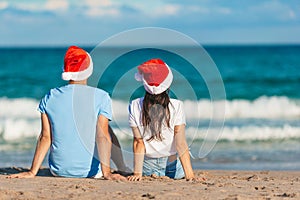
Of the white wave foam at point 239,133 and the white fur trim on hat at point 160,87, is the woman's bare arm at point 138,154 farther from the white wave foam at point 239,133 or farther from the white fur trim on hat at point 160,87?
the white wave foam at point 239,133

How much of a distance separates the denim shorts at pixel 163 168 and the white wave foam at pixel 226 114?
5.22m

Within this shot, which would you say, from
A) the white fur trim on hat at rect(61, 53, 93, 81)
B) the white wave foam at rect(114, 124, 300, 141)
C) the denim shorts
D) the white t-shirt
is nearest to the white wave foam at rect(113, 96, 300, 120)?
the white wave foam at rect(114, 124, 300, 141)

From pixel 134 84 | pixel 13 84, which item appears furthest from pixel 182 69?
pixel 134 84

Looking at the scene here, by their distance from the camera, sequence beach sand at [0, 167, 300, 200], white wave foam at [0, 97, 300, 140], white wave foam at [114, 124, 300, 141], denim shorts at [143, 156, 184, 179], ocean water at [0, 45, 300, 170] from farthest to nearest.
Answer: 1. white wave foam at [0, 97, 300, 140]
2. white wave foam at [114, 124, 300, 141]
3. ocean water at [0, 45, 300, 170]
4. denim shorts at [143, 156, 184, 179]
5. beach sand at [0, 167, 300, 200]

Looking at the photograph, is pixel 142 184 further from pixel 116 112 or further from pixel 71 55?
pixel 116 112

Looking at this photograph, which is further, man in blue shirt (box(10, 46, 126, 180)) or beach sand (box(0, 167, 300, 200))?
man in blue shirt (box(10, 46, 126, 180))

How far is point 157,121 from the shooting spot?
19.1ft

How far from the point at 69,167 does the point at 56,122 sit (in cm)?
46

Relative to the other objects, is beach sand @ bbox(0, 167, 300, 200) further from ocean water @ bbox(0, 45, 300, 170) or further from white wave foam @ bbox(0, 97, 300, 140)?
white wave foam @ bbox(0, 97, 300, 140)

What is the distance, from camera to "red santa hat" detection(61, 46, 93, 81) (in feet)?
19.1

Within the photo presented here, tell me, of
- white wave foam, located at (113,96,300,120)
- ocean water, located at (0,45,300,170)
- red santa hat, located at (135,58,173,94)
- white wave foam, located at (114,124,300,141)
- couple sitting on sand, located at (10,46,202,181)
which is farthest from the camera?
white wave foam, located at (113,96,300,120)

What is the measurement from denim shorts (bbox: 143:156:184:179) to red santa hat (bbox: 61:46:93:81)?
1.05 m

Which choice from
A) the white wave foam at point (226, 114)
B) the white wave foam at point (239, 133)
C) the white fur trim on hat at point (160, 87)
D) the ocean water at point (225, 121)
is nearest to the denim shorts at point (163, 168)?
the ocean water at point (225, 121)

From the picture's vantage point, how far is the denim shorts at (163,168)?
19.8 ft
